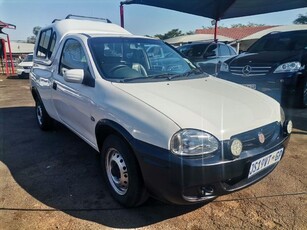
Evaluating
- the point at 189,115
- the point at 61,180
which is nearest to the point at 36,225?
the point at 61,180

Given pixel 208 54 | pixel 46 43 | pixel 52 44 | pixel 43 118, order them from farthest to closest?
pixel 208 54
pixel 43 118
pixel 46 43
pixel 52 44

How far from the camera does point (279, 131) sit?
2.80m

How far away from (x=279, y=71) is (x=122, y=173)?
15.2ft

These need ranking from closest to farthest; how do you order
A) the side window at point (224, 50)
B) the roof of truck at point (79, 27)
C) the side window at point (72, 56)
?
the side window at point (72, 56) < the roof of truck at point (79, 27) < the side window at point (224, 50)

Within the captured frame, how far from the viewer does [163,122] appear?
7.51 ft

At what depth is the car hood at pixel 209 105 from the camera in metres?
2.31

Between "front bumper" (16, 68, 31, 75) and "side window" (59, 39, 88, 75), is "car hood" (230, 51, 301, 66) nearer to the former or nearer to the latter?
"side window" (59, 39, 88, 75)

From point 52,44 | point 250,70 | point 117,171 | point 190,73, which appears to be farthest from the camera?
point 250,70

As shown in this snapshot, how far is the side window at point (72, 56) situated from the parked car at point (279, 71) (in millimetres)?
4001

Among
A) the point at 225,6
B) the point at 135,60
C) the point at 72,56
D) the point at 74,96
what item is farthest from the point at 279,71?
the point at 225,6

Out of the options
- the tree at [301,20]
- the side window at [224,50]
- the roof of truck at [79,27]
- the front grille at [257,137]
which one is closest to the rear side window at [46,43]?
the roof of truck at [79,27]

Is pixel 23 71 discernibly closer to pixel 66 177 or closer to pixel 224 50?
pixel 224 50

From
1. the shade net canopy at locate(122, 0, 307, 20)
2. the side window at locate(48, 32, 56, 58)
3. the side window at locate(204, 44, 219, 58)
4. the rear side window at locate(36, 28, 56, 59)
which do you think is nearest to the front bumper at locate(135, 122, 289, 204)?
the side window at locate(48, 32, 56, 58)

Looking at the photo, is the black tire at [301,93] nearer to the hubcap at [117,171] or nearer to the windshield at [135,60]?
the windshield at [135,60]
